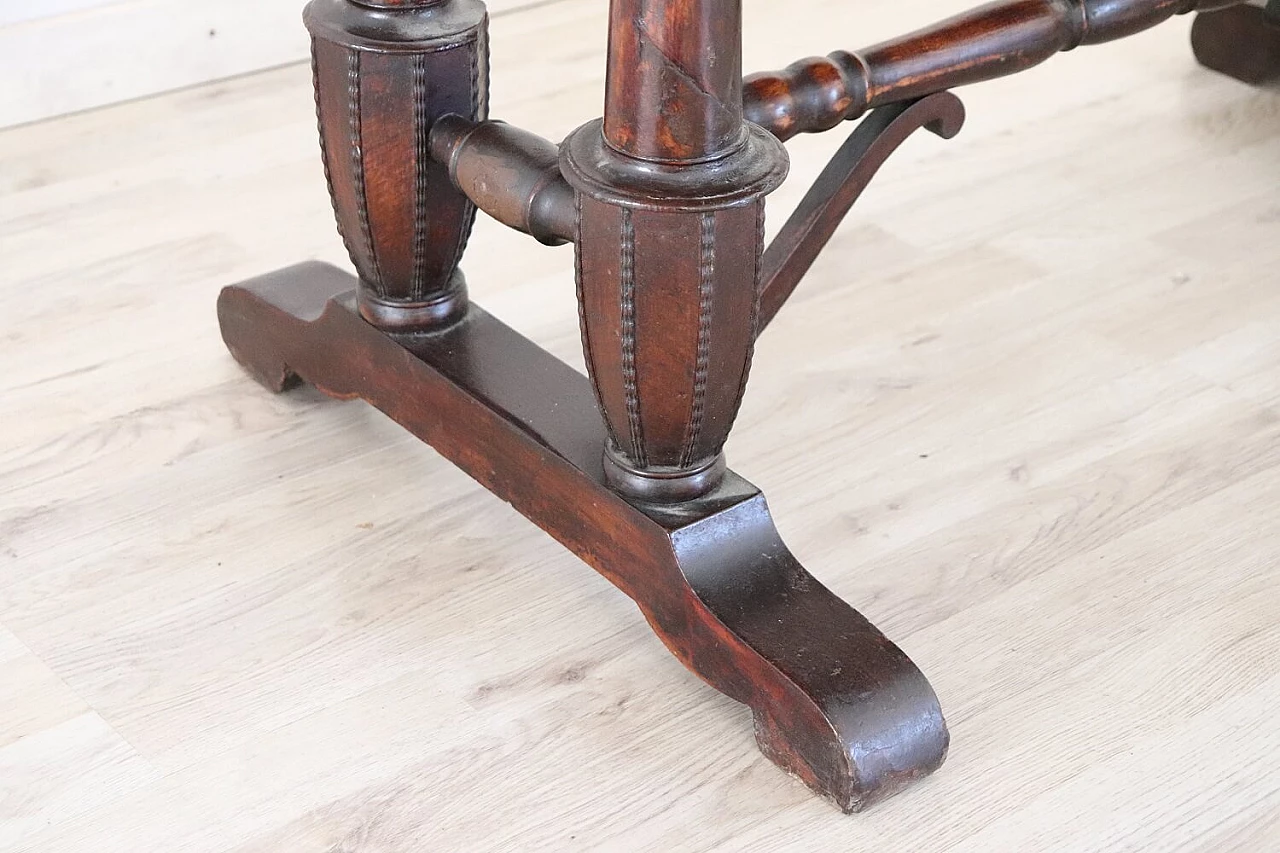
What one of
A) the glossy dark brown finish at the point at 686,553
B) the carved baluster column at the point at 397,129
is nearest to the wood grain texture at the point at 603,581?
the glossy dark brown finish at the point at 686,553

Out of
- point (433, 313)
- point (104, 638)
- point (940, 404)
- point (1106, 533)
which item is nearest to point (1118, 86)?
point (940, 404)

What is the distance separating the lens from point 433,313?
1.04m

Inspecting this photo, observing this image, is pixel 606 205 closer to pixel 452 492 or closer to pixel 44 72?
pixel 452 492

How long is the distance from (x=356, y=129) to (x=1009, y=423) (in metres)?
0.50

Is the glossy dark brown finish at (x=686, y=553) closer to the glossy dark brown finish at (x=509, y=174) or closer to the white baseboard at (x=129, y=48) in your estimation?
the glossy dark brown finish at (x=509, y=174)

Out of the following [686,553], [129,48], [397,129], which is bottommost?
[129,48]

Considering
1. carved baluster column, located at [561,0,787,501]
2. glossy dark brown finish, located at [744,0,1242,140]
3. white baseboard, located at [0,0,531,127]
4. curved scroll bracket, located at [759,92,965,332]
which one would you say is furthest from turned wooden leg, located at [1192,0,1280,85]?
carved baluster column, located at [561,0,787,501]

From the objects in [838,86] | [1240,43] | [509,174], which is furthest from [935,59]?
[1240,43]

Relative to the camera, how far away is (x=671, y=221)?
2.55ft

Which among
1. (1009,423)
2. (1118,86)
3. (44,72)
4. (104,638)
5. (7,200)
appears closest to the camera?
(104,638)

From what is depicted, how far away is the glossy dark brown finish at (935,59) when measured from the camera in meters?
0.95

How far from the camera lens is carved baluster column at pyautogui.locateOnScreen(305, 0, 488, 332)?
3.11 feet

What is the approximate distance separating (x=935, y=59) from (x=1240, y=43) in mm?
889

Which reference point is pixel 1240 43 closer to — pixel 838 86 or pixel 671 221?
pixel 838 86
